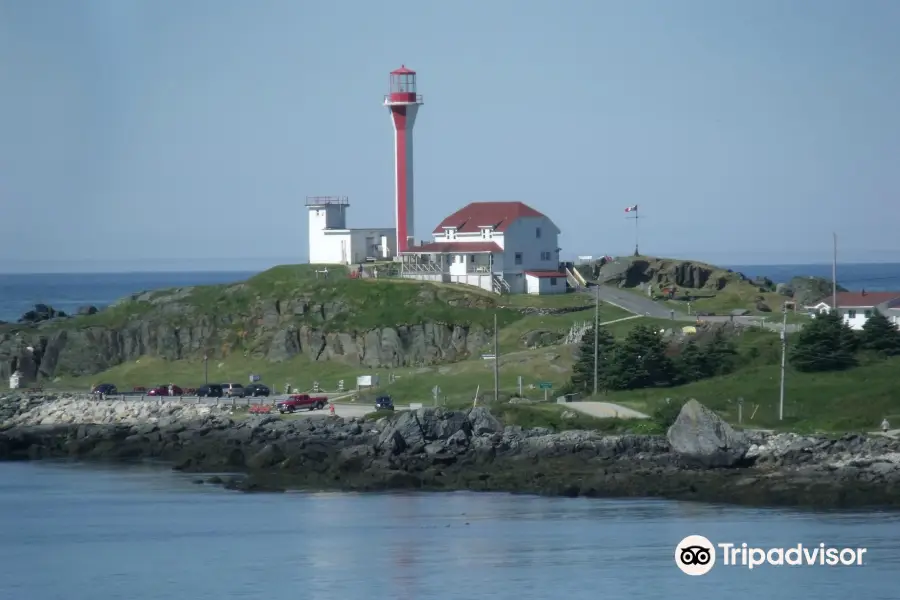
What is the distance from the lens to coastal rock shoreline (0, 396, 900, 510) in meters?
47.1

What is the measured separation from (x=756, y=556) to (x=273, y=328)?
41058 mm

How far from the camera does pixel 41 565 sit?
136ft

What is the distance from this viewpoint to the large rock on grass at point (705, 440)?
4981 cm

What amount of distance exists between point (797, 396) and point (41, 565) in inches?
1047

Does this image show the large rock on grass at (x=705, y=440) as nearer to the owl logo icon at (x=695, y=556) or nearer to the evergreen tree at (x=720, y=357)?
the owl logo icon at (x=695, y=556)

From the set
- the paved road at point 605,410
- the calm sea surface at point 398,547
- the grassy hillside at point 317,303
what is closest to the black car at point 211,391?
the grassy hillside at point 317,303

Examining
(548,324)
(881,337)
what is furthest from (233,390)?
(881,337)

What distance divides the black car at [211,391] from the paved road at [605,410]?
16683 millimetres

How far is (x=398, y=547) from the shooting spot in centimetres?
4194

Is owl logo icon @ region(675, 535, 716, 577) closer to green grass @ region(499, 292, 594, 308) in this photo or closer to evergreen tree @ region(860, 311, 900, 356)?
evergreen tree @ region(860, 311, 900, 356)

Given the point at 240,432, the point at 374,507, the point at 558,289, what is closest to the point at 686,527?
the point at 374,507

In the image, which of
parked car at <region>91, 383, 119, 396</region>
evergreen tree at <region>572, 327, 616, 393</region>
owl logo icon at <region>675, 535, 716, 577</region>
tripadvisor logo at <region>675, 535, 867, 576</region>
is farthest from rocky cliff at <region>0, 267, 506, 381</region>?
tripadvisor logo at <region>675, 535, 867, 576</region>

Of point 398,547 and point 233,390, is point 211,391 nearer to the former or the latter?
point 233,390

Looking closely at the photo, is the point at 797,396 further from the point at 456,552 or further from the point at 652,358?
the point at 456,552
